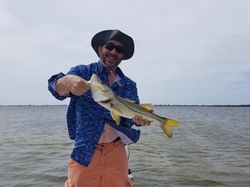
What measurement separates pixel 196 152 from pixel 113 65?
15.2 m

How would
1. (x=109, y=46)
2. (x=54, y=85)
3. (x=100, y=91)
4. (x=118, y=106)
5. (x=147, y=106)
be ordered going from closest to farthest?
(x=100, y=91) → (x=118, y=106) → (x=54, y=85) → (x=147, y=106) → (x=109, y=46)

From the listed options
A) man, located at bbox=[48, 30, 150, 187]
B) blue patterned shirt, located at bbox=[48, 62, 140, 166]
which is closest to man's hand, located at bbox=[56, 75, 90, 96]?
man, located at bbox=[48, 30, 150, 187]

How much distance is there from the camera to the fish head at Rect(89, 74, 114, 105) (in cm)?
414

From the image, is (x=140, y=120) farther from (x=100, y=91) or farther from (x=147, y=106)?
(x=100, y=91)

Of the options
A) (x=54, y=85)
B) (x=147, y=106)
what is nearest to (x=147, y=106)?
(x=147, y=106)

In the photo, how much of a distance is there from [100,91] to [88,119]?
0.79 meters

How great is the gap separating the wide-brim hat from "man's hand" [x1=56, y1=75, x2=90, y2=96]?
3.11 feet

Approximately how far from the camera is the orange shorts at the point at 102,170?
4738 mm

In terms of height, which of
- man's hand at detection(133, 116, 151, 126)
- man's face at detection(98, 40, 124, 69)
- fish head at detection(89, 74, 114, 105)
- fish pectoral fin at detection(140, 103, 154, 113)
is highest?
man's face at detection(98, 40, 124, 69)

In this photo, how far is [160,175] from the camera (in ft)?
42.9

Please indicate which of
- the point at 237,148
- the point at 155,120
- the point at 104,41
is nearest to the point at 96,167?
the point at 155,120

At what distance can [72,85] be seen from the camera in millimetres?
4242

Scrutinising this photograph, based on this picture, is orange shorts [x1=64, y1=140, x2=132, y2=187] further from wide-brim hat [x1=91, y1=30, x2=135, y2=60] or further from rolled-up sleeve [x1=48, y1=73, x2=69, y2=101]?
wide-brim hat [x1=91, y1=30, x2=135, y2=60]

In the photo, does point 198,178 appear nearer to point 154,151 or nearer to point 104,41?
point 154,151
